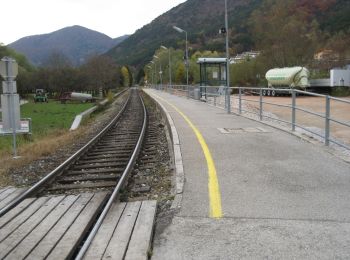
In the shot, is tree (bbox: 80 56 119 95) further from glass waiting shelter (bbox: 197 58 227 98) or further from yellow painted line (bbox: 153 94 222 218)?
yellow painted line (bbox: 153 94 222 218)

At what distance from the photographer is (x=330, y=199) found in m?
6.89

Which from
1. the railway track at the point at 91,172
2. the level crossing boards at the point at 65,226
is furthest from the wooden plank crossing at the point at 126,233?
the railway track at the point at 91,172

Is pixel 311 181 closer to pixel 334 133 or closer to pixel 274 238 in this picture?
pixel 274 238

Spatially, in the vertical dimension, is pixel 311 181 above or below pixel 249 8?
below

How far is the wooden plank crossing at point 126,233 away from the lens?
5.03 metres

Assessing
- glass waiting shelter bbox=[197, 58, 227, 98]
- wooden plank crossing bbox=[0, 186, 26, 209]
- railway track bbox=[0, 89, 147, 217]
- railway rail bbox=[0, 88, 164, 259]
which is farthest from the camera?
glass waiting shelter bbox=[197, 58, 227, 98]

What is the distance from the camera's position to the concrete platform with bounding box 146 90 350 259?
16.8ft

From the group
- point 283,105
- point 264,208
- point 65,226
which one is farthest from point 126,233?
point 283,105

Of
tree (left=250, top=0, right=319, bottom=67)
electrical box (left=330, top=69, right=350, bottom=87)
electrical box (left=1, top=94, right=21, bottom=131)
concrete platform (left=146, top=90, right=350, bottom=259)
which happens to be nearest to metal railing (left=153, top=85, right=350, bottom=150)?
concrete platform (left=146, top=90, right=350, bottom=259)

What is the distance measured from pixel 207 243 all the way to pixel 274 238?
2.42 feet

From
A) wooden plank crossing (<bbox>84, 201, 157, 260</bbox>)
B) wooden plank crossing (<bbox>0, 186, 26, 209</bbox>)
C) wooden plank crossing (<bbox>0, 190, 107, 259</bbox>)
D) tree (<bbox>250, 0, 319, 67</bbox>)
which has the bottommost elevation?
wooden plank crossing (<bbox>0, 186, 26, 209</bbox>)

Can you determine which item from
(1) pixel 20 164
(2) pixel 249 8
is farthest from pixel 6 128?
(2) pixel 249 8

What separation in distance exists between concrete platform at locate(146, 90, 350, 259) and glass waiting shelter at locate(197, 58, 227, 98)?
825 inches

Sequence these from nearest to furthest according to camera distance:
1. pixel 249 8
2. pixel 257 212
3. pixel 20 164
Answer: pixel 257 212 < pixel 20 164 < pixel 249 8
